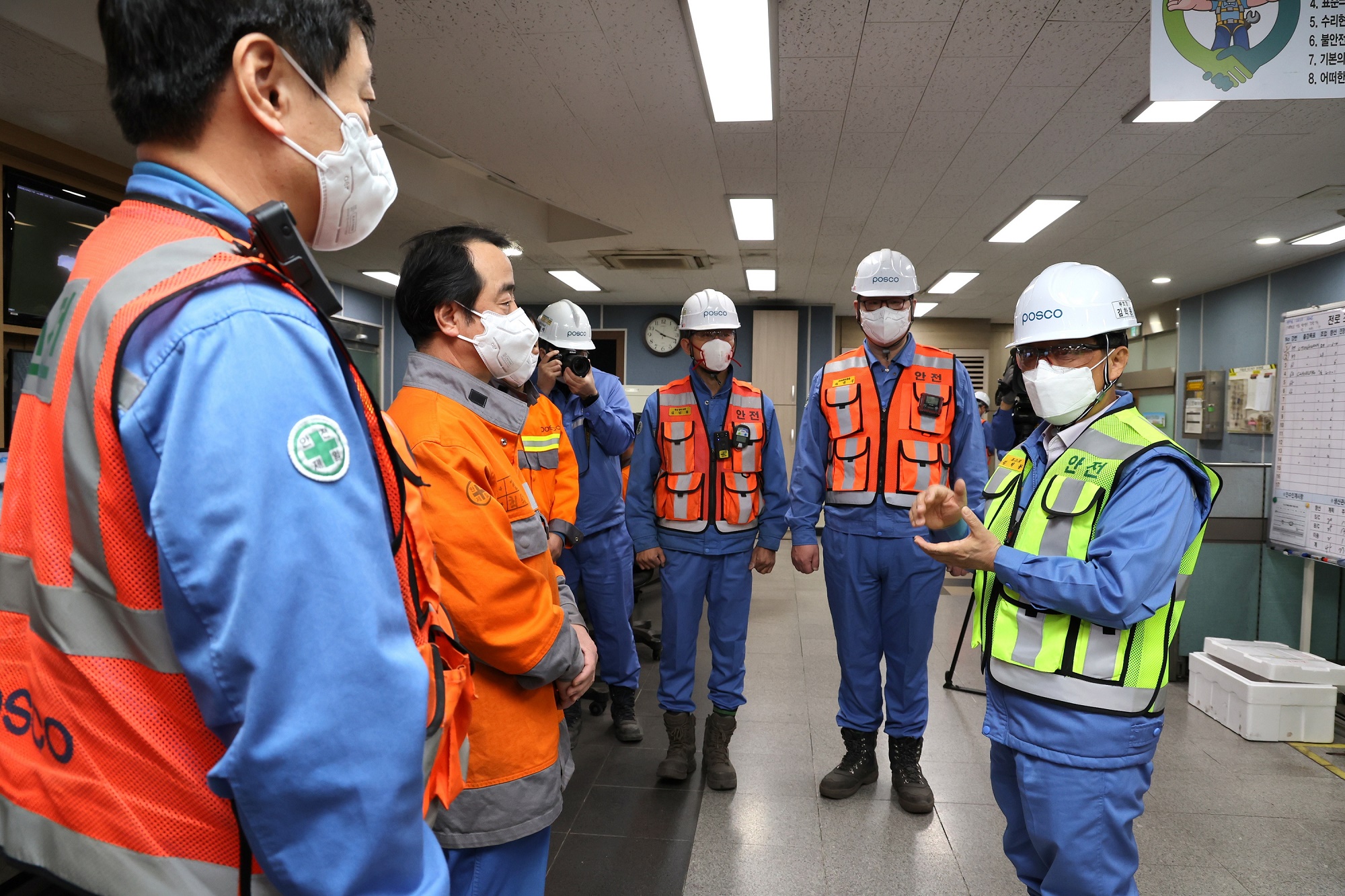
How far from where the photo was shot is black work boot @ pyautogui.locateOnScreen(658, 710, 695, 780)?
114 inches

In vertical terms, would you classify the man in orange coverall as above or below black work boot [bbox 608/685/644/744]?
above

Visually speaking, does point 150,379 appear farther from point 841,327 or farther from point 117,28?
point 841,327

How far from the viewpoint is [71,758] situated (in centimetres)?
57

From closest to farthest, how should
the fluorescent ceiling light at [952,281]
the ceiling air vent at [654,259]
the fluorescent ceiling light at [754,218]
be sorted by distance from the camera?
1. the fluorescent ceiling light at [754,218]
2. the ceiling air vent at [654,259]
3. the fluorescent ceiling light at [952,281]

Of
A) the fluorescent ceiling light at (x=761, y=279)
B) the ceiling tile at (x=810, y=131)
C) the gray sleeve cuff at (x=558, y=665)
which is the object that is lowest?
the gray sleeve cuff at (x=558, y=665)

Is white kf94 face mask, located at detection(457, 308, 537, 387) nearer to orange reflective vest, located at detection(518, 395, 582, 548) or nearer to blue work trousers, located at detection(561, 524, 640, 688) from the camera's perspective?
orange reflective vest, located at detection(518, 395, 582, 548)

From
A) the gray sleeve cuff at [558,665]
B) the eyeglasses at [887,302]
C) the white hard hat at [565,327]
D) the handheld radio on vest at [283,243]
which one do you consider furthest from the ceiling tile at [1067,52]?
the handheld radio on vest at [283,243]

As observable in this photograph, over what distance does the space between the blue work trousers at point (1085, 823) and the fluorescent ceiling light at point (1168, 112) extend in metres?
3.76

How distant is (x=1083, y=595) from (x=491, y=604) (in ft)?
3.87

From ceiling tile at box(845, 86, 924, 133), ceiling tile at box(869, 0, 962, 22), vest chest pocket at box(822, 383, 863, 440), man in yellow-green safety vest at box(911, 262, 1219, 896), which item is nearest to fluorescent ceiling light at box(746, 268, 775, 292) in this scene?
ceiling tile at box(845, 86, 924, 133)

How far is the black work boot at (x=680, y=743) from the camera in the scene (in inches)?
114

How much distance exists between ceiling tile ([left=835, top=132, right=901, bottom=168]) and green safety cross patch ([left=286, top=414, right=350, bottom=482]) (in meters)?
4.38

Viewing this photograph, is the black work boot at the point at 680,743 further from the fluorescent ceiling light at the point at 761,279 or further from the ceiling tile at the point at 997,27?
the fluorescent ceiling light at the point at 761,279

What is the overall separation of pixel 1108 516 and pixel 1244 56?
1.80m
